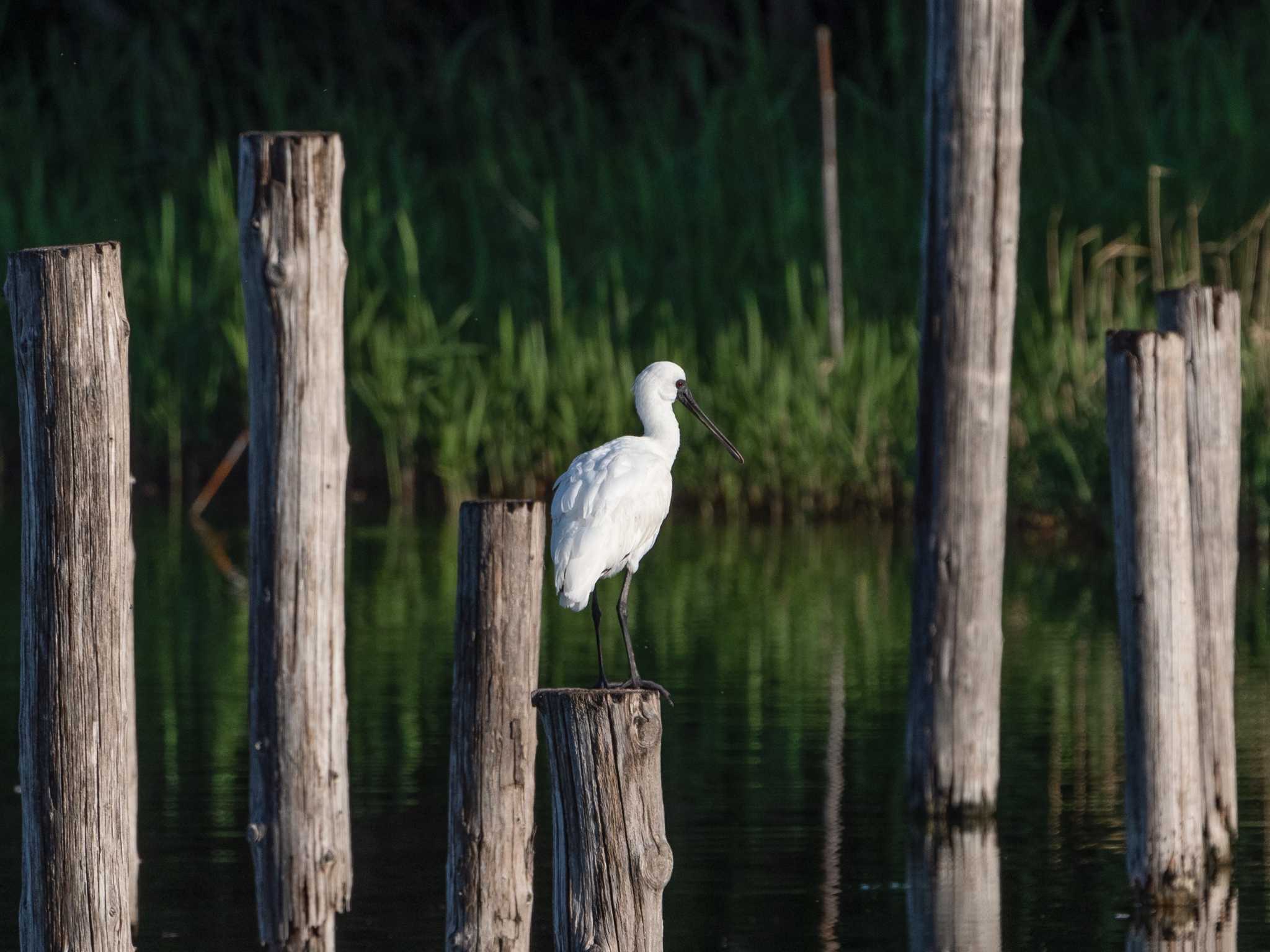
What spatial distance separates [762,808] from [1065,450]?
18.8 feet

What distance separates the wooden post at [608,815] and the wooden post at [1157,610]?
6.26ft

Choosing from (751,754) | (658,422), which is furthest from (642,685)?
(751,754)

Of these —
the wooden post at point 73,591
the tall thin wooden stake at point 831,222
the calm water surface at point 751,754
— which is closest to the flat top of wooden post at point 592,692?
the wooden post at point 73,591

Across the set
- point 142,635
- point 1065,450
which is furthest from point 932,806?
point 1065,450

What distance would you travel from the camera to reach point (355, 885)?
643cm

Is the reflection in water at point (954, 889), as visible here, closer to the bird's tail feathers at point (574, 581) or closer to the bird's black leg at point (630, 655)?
the bird's black leg at point (630, 655)

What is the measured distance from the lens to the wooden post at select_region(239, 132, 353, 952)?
221 inches

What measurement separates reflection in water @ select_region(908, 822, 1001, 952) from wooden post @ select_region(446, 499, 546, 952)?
1152 mm

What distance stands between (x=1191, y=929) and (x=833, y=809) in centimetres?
152

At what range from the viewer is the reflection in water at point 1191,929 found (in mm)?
5898

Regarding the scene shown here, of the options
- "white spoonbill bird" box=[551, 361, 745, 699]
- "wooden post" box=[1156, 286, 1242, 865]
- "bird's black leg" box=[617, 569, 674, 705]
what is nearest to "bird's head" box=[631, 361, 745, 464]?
"white spoonbill bird" box=[551, 361, 745, 699]

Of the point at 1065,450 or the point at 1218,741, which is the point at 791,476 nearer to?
the point at 1065,450

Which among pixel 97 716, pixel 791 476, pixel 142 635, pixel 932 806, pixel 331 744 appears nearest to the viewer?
pixel 97 716

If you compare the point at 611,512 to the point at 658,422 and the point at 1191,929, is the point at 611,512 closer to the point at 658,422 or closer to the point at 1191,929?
the point at 658,422
